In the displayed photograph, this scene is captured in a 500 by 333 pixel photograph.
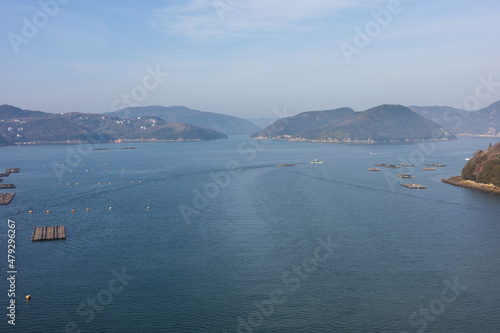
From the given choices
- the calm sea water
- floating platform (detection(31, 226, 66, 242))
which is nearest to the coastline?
the calm sea water

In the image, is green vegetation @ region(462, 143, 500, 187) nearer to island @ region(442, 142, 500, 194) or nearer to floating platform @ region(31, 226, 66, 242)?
island @ region(442, 142, 500, 194)

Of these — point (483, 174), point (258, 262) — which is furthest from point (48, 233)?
point (483, 174)

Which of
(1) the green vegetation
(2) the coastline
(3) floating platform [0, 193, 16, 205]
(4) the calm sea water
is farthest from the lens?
(1) the green vegetation

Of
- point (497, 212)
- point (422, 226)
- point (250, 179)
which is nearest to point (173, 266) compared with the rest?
point (422, 226)

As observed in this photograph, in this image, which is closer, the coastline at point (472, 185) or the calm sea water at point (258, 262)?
the calm sea water at point (258, 262)

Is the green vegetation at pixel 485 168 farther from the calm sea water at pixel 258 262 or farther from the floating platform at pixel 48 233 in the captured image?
the floating platform at pixel 48 233

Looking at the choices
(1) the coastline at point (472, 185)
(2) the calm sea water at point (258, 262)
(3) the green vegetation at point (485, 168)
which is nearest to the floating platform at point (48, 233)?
(2) the calm sea water at point (258, 262)

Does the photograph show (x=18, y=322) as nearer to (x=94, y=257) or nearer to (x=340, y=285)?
(x=94, y=257)
